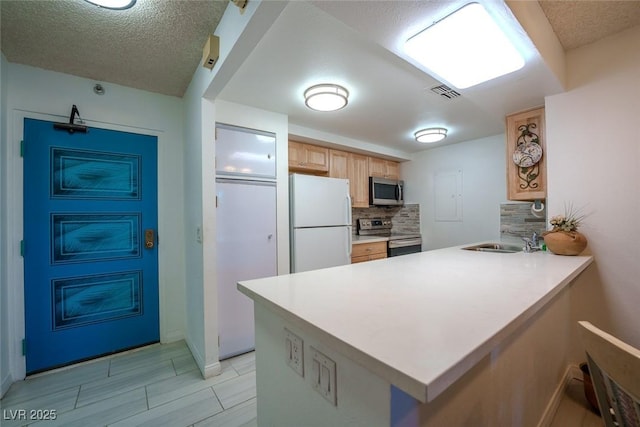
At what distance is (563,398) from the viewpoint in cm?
158

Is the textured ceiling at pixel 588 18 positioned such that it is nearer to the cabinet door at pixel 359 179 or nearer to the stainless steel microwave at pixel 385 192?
the cabinet door at pixel 359 179

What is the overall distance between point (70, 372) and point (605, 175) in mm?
4052

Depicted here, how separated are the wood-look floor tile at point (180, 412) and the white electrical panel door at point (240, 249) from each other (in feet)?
1.52

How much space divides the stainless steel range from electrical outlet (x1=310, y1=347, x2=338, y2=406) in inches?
122

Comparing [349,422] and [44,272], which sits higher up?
[44,272]

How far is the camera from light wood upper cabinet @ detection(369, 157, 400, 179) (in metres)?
4.03

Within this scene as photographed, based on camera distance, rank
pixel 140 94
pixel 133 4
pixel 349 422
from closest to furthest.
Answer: pixel 349 422 < pixel 133 4 < pixel 140 94

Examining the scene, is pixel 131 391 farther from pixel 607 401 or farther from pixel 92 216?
pixel 607 401

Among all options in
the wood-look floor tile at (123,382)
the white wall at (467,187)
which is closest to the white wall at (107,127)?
the wood-look floor tile at (123,382)

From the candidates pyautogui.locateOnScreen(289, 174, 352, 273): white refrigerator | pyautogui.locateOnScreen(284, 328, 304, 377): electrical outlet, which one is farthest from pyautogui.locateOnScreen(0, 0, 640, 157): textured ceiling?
pyautogui.locateOnScreen(284, 328, 304, 377): electrical outlet

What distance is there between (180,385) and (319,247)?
1.63 meters

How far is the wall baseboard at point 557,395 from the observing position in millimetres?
1355

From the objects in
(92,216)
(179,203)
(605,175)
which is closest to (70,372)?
(92,216)

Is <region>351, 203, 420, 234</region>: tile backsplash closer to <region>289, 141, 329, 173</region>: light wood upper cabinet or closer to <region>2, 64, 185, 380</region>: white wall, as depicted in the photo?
<region>289, 141, 329, 173</region>: light wood upper cabinet
